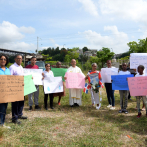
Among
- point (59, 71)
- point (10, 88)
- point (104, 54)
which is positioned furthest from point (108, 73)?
point (104, 54)

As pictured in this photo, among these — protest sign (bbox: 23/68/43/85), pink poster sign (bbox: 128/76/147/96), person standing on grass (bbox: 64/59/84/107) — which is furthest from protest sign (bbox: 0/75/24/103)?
pink poster sign (bbox: 128/76/147/96)

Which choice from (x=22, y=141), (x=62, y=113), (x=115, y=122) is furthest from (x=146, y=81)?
(x=22, y=141)

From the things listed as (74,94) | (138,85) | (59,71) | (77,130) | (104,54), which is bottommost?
(77,130)

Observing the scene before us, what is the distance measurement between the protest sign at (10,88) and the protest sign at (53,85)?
4.71 feet

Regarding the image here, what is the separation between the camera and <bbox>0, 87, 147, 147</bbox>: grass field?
3006 millimetres

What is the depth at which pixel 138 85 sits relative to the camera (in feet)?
13.9

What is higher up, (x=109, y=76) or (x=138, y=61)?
(x=138, y=61)

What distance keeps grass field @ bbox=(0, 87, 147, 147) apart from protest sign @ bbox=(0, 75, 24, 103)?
0.76 metres

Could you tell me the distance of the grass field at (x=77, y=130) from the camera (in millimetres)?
3006

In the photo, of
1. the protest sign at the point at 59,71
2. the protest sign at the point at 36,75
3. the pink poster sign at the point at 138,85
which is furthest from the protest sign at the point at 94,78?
the protest sign at the point at 36,75

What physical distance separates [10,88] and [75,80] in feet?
8.38

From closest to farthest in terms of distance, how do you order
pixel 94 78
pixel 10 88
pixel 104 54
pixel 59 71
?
pixel 10 88
pixel 94 78
pixel 59 71
pixel 104 54

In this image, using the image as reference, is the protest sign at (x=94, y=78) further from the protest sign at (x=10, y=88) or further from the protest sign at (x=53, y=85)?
the protest sign at (x=10, y=88)

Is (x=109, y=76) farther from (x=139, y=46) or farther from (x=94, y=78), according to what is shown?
(x=139, y=46)
